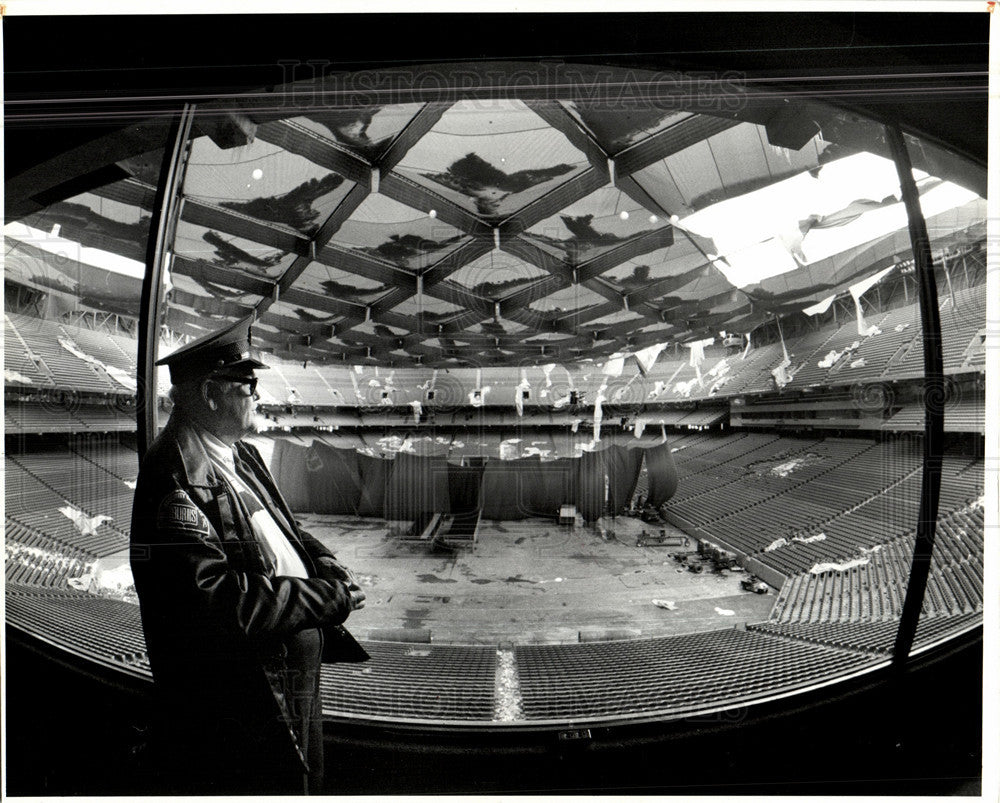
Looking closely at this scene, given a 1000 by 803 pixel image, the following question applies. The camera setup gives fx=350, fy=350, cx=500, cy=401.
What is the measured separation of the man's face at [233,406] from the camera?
1.69 metres

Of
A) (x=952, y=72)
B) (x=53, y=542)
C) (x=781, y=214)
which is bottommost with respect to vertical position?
(x=53, y=542)

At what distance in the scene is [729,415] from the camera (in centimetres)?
252

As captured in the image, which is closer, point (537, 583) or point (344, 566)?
point (344, 566)

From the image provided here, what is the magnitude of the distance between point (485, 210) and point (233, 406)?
1.66 meters

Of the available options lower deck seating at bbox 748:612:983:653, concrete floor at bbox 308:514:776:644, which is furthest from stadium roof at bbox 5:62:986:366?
lower deck seating at bbox 748:612:983:653

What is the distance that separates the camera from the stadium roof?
1.67 meters

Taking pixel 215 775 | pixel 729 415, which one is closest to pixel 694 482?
pixel 729 415

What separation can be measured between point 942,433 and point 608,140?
2282mm

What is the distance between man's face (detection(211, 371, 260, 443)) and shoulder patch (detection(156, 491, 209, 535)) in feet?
1.01

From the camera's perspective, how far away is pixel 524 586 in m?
1.92

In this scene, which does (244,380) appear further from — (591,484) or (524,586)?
(591,484)

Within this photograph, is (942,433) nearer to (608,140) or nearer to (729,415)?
(729,415)

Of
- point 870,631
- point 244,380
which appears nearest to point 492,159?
point 244,380

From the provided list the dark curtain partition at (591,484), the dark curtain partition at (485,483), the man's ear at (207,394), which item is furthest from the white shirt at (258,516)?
the dark curtain partition at (591,484)
